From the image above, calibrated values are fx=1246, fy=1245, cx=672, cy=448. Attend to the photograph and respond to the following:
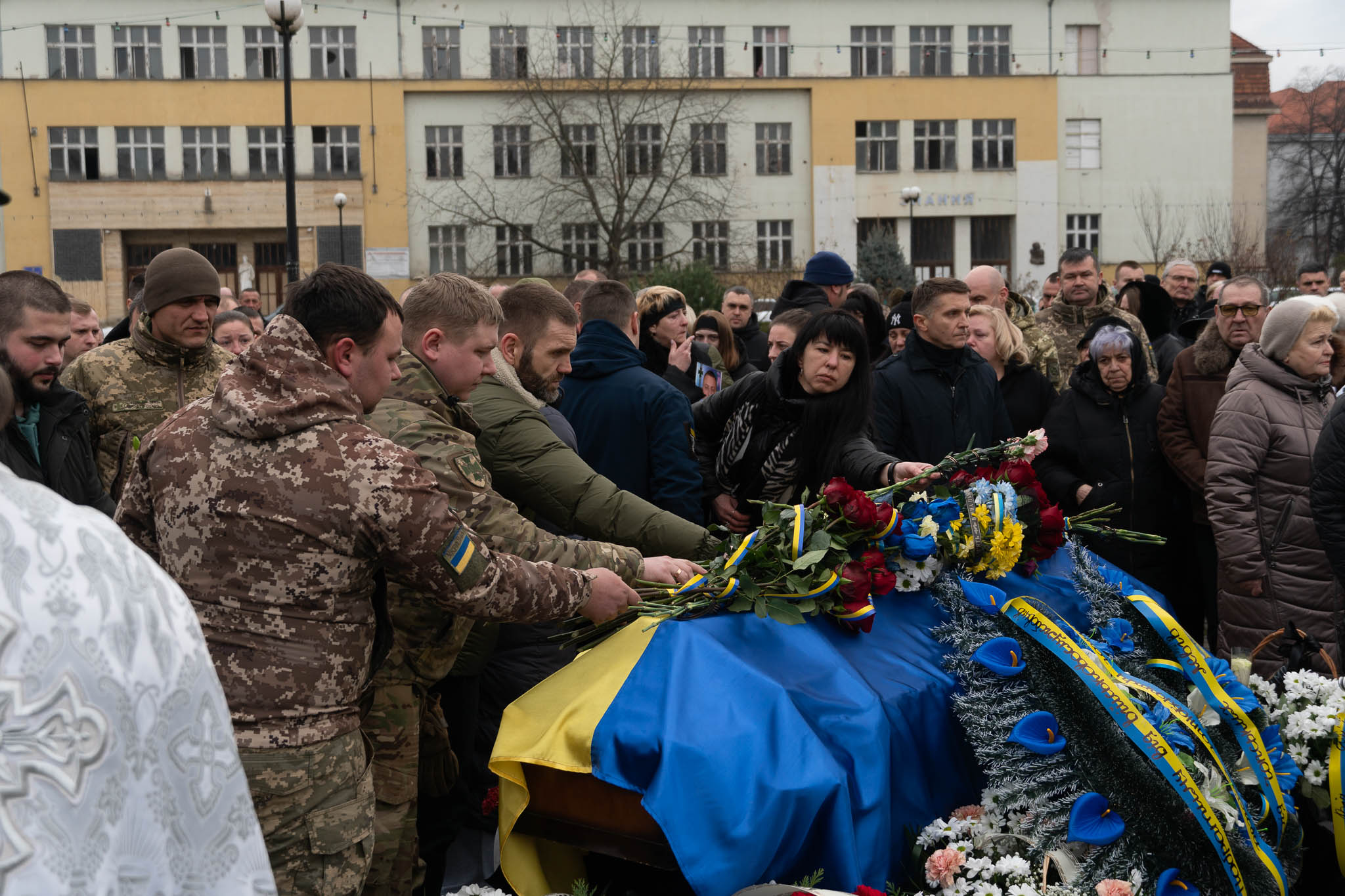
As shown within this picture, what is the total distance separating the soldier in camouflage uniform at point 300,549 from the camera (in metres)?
2.66

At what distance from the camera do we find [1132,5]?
149ft

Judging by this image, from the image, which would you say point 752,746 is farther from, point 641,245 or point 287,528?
point 641,245

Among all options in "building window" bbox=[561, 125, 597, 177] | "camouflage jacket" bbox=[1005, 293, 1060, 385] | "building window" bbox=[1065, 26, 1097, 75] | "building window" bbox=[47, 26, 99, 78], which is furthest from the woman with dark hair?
"building window" bbox=[1065, 26, 1097, 75]

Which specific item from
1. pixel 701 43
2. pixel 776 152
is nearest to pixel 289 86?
pixel 701 43

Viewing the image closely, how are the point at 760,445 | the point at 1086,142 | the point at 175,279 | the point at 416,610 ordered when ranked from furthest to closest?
1. the point at 1086,142
2. the point at 175,279
3. the point at 760,445
4. the point at 416,610

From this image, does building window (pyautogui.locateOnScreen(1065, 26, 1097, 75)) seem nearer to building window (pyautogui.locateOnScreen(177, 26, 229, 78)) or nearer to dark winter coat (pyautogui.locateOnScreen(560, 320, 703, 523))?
Answer: building window (pyautogui.locateOnScreen(177, 26, 229, 78))

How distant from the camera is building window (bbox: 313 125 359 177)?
43.6 meters

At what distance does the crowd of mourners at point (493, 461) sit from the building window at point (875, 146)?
38.7 metres

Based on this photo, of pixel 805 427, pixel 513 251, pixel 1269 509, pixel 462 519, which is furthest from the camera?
pixel 513 251

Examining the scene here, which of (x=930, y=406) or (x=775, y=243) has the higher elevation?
(x=775, y=243)

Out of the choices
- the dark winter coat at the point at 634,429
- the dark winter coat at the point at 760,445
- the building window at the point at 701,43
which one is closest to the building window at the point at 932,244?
the building window at the point at 701,43

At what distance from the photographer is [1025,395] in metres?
6.74

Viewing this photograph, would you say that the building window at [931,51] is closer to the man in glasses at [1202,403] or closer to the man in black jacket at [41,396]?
the man in glasses at [1202,403]

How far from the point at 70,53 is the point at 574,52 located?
1737cm
